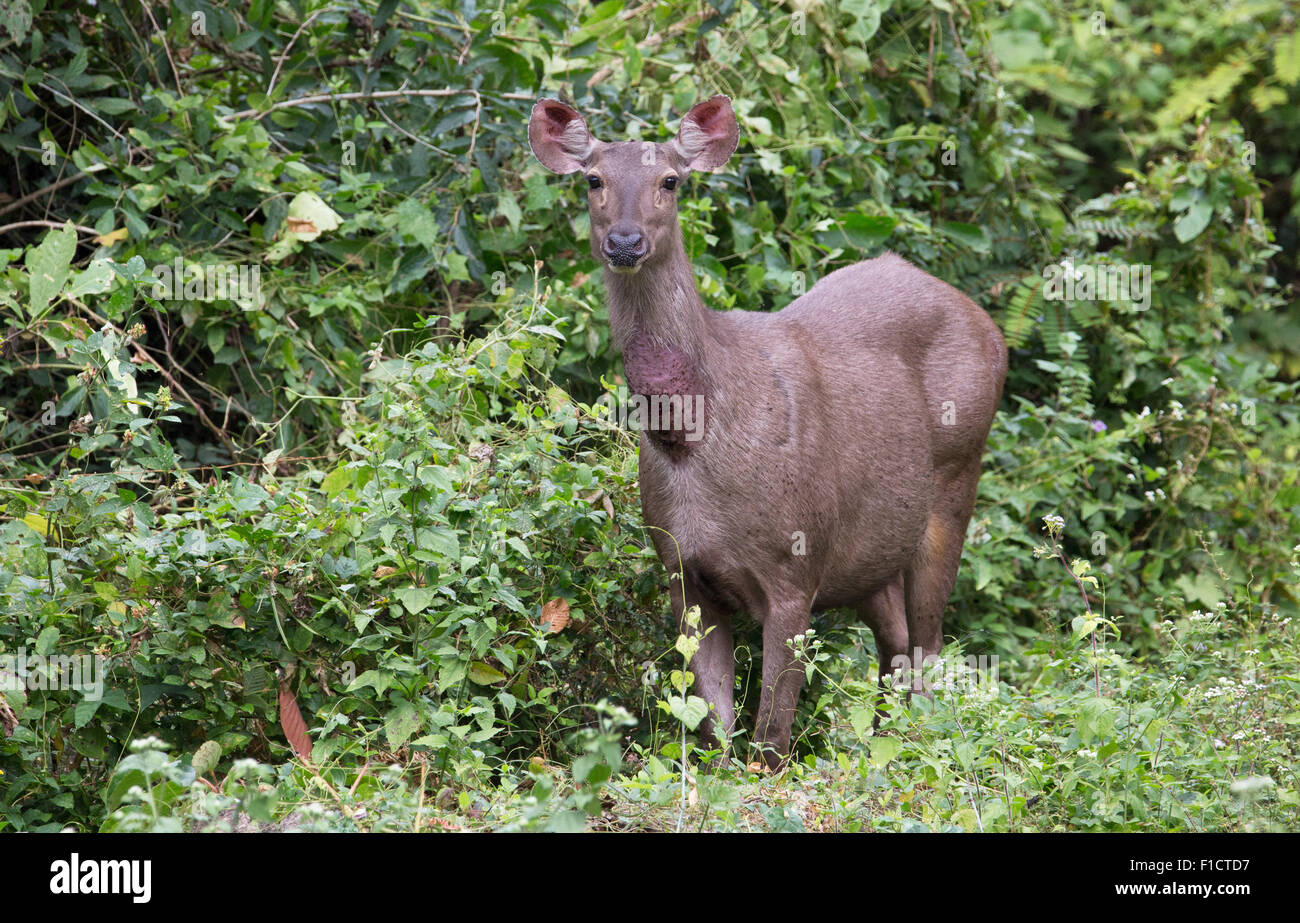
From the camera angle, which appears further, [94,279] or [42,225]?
[42,225]

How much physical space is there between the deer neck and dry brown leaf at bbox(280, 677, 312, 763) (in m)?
1.76

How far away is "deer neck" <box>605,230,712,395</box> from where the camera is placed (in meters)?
6.10

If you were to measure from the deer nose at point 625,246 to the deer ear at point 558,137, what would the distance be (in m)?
0.85

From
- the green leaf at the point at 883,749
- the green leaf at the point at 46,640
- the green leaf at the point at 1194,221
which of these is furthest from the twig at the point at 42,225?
the green leaf at the point at 1194,221

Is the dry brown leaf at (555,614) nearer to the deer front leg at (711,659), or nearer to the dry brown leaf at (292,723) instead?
the deer front leg at (711,659)

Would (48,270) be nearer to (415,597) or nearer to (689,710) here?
(415,597)

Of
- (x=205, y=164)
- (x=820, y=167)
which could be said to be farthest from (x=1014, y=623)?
(x=205, y=164)

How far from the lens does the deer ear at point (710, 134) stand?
6.61m

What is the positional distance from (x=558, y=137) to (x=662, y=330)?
113cm

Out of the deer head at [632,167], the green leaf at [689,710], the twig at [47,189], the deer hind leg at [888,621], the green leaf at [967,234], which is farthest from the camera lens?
the green leaf at [967,234]

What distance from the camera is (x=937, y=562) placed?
7387mm

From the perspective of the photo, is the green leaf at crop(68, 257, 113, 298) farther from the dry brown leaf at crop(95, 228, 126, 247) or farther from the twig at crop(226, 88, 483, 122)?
the twig at crop(226, 88, 483, 122)

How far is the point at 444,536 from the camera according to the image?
570 cm

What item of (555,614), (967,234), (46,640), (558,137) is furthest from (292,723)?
(967,234)
